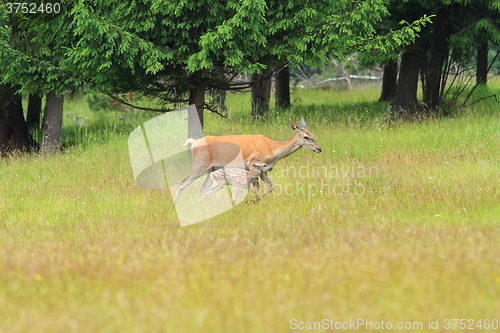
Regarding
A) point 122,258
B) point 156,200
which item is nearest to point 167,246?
point 122,258

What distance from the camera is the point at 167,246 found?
288 inches

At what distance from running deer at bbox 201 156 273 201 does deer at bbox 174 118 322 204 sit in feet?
2.44

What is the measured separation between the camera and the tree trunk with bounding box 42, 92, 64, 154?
18.0 m

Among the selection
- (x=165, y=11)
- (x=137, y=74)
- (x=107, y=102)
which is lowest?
(x=107, y=102)

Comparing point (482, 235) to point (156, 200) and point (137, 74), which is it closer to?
point (156, 200)

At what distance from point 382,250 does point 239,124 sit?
1205 centimetres

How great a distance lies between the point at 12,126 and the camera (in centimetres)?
1945

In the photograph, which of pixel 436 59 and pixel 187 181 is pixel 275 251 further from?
pixel 436 59

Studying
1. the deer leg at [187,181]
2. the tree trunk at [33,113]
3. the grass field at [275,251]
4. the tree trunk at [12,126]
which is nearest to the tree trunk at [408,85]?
the grass field at [275,251]

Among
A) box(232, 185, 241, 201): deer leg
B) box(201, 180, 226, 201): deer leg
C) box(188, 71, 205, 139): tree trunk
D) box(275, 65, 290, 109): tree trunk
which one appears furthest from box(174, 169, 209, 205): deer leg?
box(275, 65, 290, 109): tree trunk

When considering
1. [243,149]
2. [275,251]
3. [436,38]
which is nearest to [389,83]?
[436,38]

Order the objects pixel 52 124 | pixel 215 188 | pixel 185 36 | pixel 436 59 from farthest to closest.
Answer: pixel 436 59, pixel 52 124, pixel 185 36, pixel 215 188

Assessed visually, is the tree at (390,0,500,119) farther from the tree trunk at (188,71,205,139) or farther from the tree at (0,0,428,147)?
the tree trunk at (188,71,205,139)

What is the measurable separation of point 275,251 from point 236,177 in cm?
365
